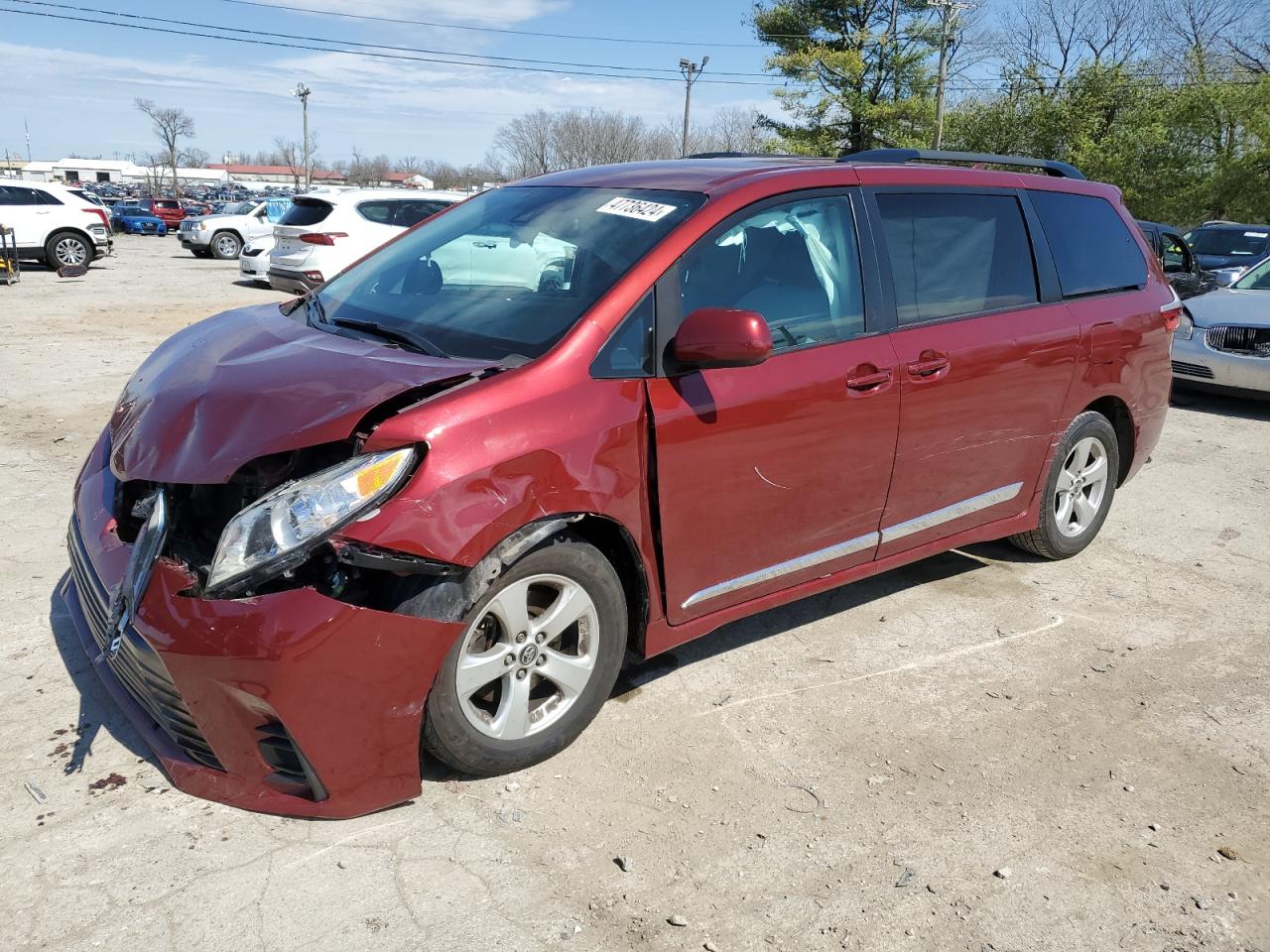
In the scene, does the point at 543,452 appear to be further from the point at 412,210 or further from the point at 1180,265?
the point at 1180,265

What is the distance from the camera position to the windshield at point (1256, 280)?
31.6 ft

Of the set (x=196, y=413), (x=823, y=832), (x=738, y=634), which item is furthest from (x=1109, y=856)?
(x=196, y=413)

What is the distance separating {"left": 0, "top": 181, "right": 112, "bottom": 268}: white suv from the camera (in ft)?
60.0

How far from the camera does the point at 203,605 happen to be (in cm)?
253

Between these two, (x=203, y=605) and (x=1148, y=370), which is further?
(x=1148, y=370)

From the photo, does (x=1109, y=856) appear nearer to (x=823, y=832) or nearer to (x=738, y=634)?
(x=823, y=832)

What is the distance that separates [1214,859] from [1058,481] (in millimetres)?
2282

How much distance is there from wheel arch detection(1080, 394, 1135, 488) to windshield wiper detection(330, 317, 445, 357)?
3168mm

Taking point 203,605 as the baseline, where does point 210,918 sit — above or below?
below

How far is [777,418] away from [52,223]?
19.3m

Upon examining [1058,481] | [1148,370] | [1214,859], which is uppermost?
[1148,370]

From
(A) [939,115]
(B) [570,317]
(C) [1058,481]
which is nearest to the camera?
(B) [570,317]

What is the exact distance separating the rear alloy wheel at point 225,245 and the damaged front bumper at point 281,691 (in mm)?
24115

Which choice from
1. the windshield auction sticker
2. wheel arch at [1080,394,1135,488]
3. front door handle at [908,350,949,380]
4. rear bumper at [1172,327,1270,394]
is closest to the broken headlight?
the windshield auction sticker
